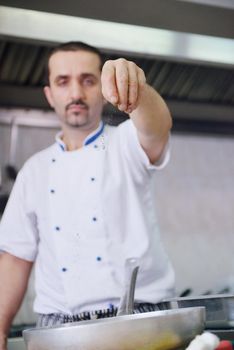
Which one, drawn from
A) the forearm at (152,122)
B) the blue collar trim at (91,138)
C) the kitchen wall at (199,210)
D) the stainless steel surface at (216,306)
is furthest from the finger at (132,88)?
the kitchen wall at (199,210)

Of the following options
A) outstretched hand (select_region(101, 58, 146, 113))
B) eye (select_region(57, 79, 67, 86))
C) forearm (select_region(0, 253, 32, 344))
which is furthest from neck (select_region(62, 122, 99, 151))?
outstretched hand (select_region(101, 58, 146, 113))

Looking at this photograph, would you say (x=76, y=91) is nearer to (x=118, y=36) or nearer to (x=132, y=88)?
(x=118, y=36)

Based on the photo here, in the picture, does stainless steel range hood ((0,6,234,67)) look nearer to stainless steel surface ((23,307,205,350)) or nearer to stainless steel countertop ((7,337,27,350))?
stainless steel countertop ((7,337,27,350))

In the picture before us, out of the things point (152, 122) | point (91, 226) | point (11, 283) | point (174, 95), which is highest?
point (174, 95)

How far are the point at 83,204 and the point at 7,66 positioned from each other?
762mm

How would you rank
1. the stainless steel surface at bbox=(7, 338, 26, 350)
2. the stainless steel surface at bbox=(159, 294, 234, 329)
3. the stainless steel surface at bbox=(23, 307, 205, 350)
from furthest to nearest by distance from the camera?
the stainless steel surface at bbox=(7, 338, 26, 350) → the stainless steel surface at bbox=(159, 294, 234, 329) → the stainless steel surface at bbox=(23, 307, 205, 350)

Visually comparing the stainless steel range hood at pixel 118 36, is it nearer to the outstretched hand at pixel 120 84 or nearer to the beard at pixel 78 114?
the beard at pixel 78 114

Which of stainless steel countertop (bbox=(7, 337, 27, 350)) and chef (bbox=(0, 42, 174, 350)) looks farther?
stainless steel countertop (bbox=(7, 337, 27, 350))

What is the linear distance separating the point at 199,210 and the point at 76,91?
1.16 metres

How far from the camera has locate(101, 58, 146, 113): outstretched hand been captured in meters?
0.60

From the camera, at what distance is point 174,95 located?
1.93 metres

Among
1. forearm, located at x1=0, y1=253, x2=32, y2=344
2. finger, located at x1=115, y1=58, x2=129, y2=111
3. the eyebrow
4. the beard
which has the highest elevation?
the eyebrow

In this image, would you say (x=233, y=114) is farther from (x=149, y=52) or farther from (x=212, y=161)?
(x=149, y=52)

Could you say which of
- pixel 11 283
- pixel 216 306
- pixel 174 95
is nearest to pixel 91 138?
pixel 11 283
